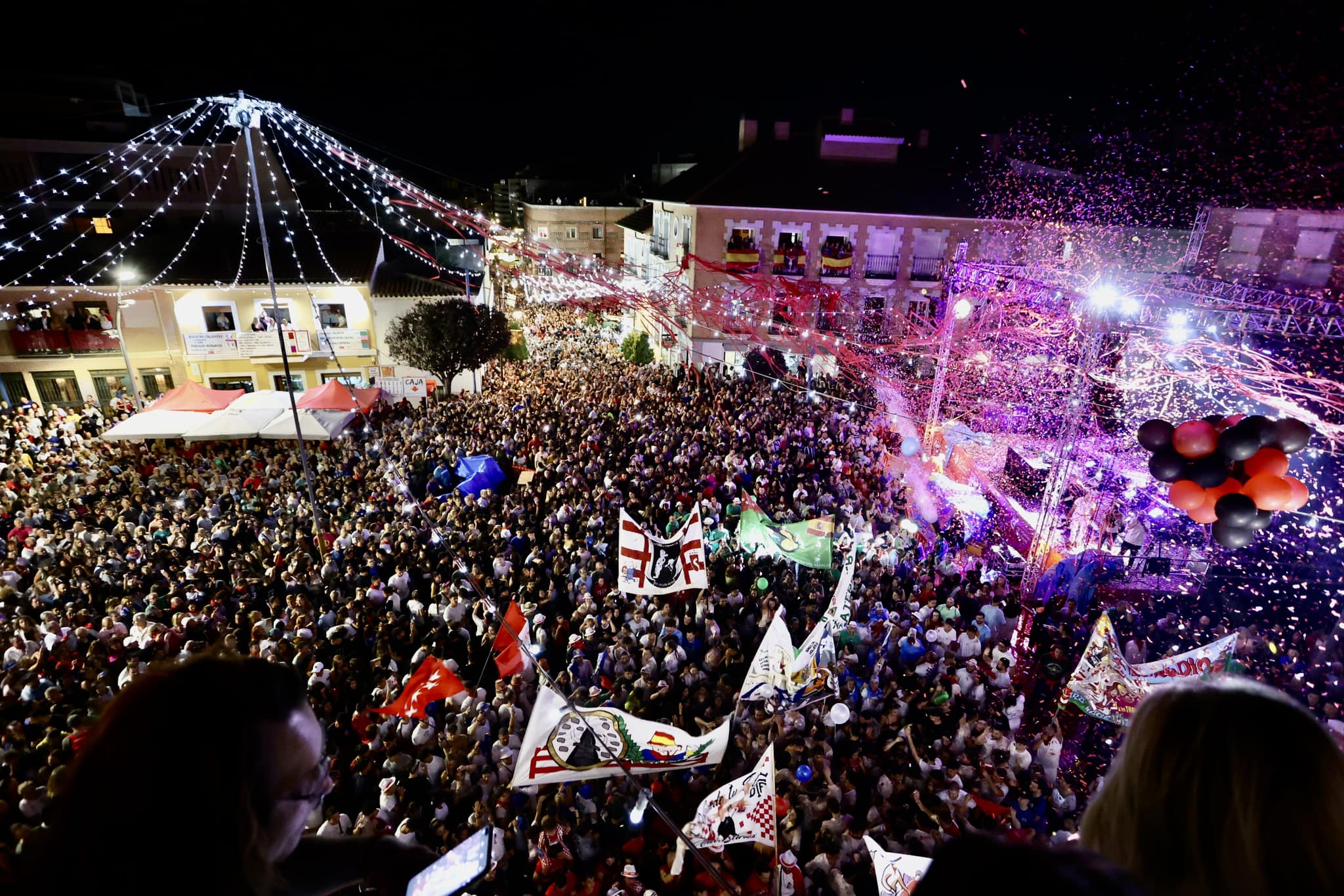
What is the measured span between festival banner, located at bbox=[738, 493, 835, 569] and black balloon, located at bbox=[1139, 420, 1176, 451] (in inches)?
177

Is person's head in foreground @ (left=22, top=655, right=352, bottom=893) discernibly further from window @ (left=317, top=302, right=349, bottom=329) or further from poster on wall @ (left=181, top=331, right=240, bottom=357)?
poster on wall @ (left=181, top=331, right=240, bottom=357)

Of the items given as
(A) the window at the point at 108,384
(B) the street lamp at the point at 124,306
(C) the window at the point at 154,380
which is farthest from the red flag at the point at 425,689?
(A) the window at the point at 108,384

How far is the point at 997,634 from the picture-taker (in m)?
9.09

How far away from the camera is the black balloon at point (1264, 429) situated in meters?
5.82

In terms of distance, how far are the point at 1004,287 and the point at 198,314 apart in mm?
24210

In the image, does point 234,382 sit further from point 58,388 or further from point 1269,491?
point 1269,491

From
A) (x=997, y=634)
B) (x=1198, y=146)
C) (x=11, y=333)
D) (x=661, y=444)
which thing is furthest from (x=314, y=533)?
(x=1198, y=146)

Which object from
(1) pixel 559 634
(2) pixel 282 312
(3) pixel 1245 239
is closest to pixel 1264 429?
(1) pixel 559 634

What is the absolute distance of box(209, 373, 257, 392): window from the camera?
21.5 m

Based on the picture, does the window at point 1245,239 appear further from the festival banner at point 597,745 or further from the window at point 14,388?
the window at point 14,388

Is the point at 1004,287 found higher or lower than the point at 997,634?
higher

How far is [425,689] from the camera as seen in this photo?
698cm

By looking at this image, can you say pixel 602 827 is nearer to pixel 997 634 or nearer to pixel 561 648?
pixel 561 648

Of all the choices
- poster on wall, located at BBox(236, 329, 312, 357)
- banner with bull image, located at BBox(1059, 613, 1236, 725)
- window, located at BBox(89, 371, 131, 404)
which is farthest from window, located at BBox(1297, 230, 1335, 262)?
window, located at BBox(89, 371, 131, 404)
